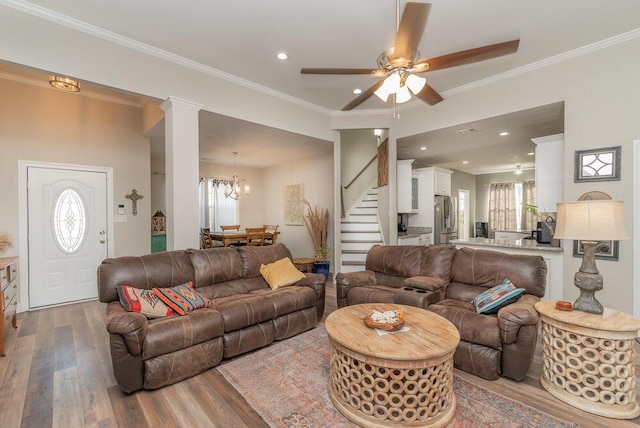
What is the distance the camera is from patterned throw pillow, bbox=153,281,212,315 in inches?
102

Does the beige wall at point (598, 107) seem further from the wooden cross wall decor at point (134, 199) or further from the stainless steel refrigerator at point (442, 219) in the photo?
the wooden cross wall decor at point (134, 199)

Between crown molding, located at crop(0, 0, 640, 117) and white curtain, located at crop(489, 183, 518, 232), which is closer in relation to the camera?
crown molding, located at crop(0, 0, 640, 117)

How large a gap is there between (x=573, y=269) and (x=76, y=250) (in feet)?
22.3

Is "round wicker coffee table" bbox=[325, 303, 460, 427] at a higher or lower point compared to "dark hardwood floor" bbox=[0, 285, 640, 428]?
higher

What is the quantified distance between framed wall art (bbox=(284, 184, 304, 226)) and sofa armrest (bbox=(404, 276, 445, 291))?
4.00 meters

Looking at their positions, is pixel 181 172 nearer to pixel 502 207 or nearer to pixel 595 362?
pixel 595 362

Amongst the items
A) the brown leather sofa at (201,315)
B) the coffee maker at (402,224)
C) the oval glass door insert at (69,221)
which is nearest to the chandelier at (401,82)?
the brown leather sofa at (201,315)

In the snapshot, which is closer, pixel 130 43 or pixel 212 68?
pixel 130 43

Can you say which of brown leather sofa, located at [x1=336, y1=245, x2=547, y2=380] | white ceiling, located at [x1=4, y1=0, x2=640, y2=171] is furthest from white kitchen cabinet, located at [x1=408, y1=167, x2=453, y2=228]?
brown leather sofa, located at [x1=336, y1=245, x2=547, y2=380]

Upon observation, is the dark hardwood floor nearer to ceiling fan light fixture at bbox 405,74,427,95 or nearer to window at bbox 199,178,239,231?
ceiling fan light fixture at bbox 405,74,427,95

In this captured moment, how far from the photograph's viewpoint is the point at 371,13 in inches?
104

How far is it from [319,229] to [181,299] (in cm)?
372

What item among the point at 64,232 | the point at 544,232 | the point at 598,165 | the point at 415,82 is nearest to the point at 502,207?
the point at 544,232

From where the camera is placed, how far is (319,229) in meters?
6.13
